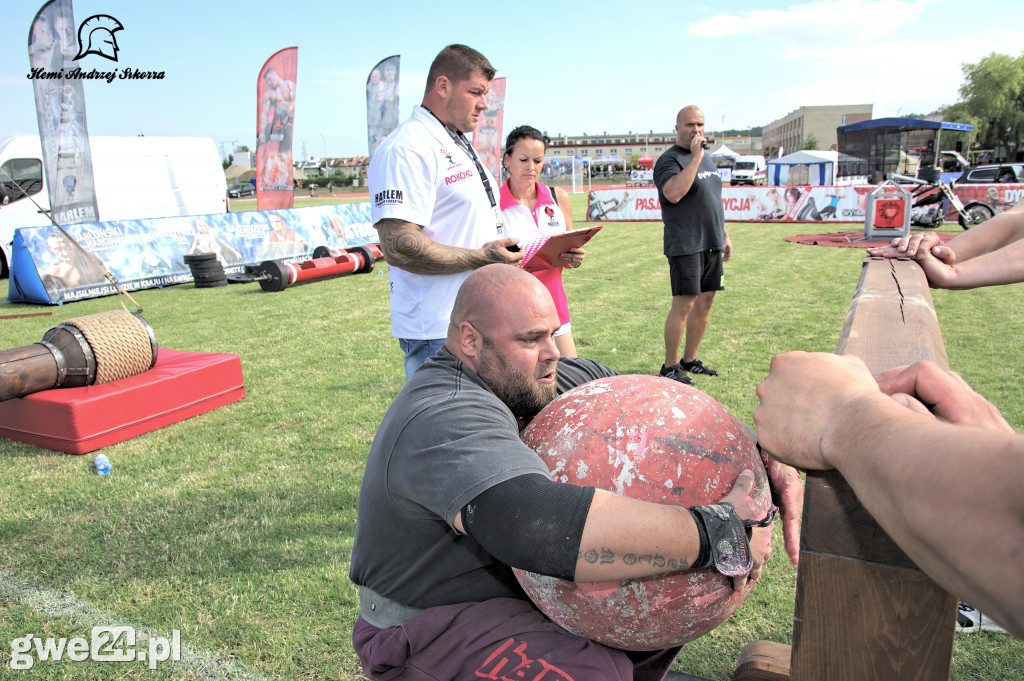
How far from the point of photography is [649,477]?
66.9 inches

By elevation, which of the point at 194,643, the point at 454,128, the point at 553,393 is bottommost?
the point at 194,643

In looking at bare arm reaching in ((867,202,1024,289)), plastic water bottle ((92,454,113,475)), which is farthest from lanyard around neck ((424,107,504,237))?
plastic water bottle ((92,454,113,475))

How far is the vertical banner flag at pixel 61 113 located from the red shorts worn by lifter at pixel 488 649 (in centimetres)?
1403

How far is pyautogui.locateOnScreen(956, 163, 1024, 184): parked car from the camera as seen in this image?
25.3 meters

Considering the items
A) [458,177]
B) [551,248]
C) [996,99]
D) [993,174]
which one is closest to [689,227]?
[551,248]

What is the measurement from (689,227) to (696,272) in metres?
0.43

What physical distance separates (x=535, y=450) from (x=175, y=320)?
31.1 feet

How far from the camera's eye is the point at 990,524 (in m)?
0.74

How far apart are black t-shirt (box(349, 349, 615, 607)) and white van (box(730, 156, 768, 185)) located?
4447cm

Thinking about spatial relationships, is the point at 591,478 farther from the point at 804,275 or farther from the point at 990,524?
the point at 804,275

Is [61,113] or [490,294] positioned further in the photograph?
[61,113]

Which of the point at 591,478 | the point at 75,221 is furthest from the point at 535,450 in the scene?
the point at 75,221

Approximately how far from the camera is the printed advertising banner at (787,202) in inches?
688
